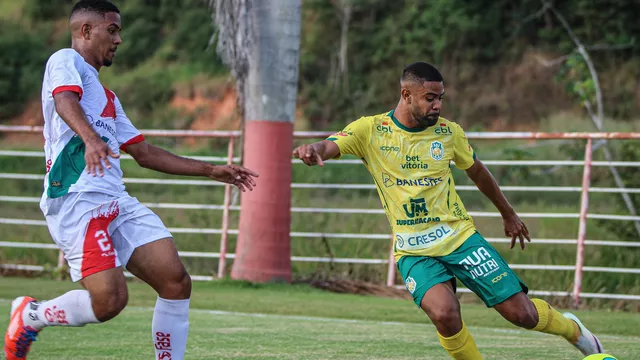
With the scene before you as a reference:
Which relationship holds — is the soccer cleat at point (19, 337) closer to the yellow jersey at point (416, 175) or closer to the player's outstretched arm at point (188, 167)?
the player's outstretched arm at point (188, 167)

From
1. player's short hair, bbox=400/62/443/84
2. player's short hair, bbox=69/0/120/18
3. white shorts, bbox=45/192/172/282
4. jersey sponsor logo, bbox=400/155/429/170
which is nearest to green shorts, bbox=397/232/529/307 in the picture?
jersey sponsor logo, bbox=400/155/429/170

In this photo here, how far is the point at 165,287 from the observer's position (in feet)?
19.1

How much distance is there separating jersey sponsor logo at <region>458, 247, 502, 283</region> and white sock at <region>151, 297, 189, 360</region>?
5.63 ft

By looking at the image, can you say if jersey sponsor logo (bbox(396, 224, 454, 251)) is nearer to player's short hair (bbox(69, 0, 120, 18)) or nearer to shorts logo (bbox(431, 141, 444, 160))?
shorts logo (bbox(431, 141, 444, 160))

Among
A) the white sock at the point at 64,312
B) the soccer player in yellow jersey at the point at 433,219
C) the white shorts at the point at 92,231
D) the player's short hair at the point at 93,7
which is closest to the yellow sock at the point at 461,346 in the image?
the soccer player in yellow jersey at the point at 433,219

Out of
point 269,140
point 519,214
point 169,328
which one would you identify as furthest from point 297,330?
point 269,140

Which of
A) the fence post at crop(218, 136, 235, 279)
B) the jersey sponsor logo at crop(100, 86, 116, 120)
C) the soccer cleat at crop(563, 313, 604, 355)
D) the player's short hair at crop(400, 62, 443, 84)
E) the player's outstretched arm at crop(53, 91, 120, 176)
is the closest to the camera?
the player's outstretched arm at crop(53, 91, 120, 176)

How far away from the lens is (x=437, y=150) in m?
6.52

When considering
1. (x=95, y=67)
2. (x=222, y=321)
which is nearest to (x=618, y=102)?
(x=222, y=321)

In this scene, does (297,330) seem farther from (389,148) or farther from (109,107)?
(109,107)

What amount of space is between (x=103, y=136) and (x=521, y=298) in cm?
265

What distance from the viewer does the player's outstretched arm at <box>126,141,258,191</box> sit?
6066mm

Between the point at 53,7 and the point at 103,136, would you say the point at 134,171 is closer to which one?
the point at 53,7

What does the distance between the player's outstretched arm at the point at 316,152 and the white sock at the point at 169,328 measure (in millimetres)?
1059
